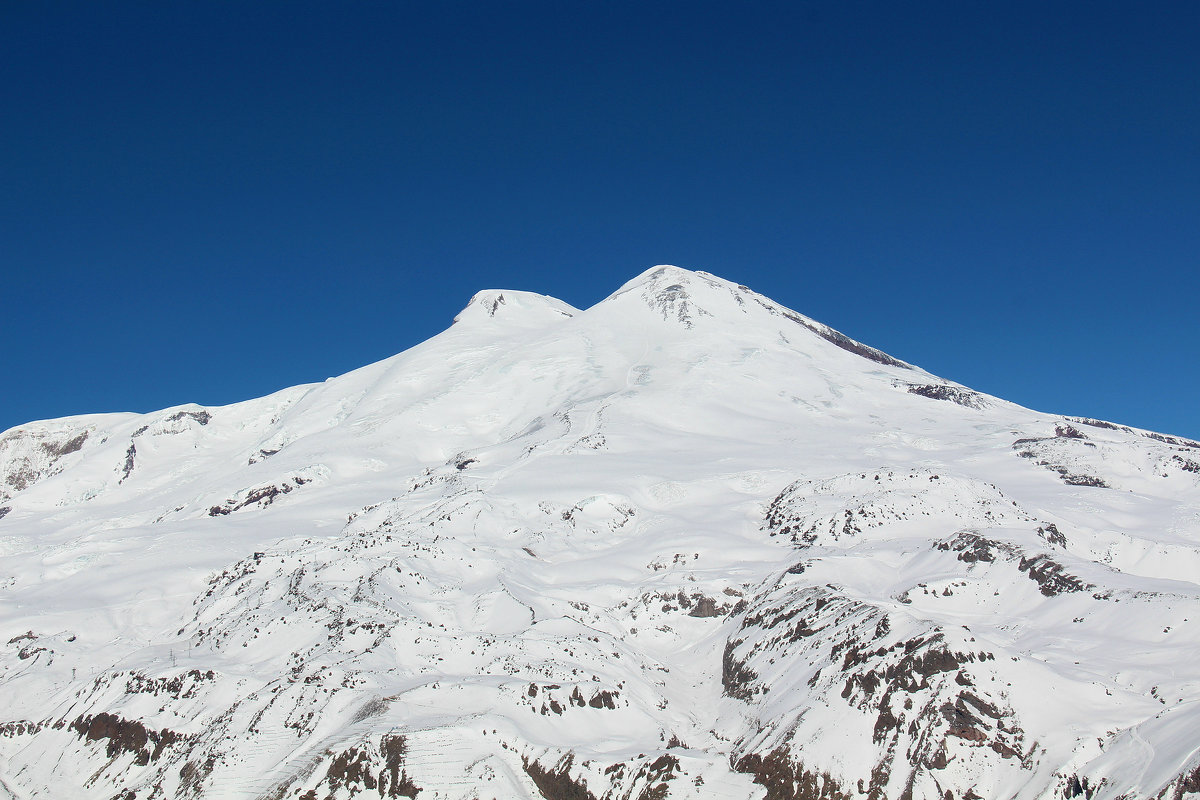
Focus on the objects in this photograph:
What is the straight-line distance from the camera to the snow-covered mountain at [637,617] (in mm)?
24219

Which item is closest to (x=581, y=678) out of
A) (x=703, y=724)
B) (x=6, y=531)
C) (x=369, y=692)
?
(x=703, y=724)

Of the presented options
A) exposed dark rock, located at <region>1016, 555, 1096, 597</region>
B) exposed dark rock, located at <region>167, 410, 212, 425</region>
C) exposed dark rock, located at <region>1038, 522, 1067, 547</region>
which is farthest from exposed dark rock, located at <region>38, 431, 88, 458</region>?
exposed dark rock, located at <region>1016, 555, 1096, 597</region>

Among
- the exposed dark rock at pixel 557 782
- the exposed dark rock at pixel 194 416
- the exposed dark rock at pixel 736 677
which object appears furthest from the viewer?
the exposed dark rock at pixel 194 416

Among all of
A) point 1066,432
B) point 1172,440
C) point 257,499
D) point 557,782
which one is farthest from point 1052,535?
point 257,499

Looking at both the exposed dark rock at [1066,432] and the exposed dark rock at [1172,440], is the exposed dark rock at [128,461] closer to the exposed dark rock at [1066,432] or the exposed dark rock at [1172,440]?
the exposed dark rock at [1066,432]

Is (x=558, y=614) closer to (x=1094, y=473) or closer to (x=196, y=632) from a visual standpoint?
(x=196, y=632)

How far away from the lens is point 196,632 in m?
40.1

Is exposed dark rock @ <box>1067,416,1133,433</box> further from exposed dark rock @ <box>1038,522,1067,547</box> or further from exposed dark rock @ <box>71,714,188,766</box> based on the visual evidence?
exposed dark rock @ <box>71,714,188,766</box>

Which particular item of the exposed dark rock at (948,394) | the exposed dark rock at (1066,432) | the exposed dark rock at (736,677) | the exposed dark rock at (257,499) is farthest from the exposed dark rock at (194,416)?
the exposed dark rock at (1066,432)

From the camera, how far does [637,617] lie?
39.1m

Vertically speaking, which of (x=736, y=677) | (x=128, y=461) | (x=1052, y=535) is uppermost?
(x=128, y=461)

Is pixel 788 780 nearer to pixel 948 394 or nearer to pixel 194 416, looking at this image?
pixel 948 394

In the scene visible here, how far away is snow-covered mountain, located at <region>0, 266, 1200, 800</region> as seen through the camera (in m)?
24.2

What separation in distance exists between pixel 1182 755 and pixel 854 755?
778 cm
